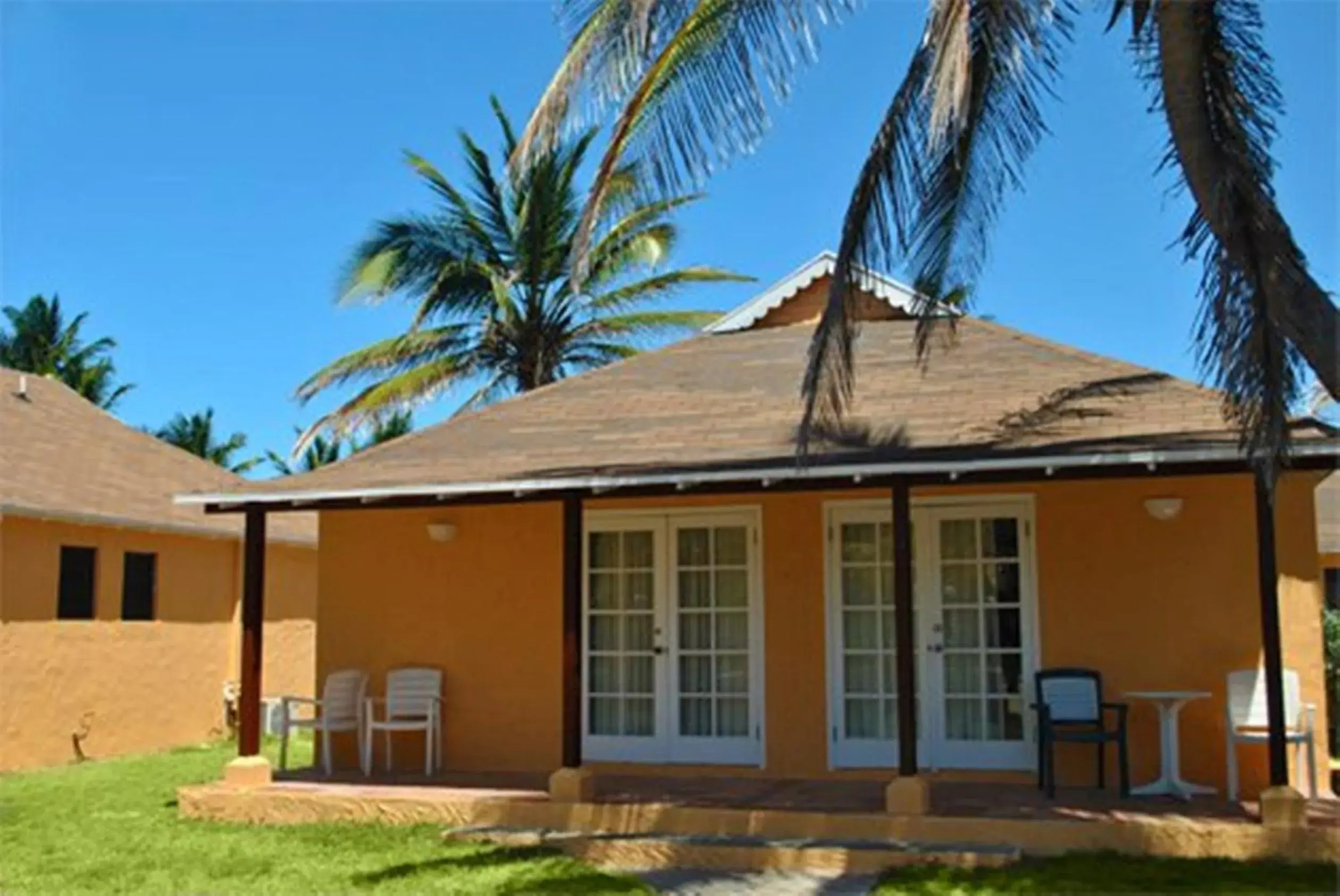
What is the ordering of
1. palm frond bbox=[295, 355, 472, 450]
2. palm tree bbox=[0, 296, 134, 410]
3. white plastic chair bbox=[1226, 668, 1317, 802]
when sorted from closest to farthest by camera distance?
white plastic chair bbox=[1226, 668, 1317, 802] < palm frond bbox=[295, 355, 472, 450] < palm tree bbox=[0, 296, 134, 410]

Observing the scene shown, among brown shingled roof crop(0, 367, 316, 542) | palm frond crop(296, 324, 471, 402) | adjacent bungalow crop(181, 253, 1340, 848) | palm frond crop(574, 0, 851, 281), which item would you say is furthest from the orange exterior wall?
palm frond crop(296, 324, 471, 402)

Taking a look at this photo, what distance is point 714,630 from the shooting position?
41.4 feet

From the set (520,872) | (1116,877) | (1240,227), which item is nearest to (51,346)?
(520,872)

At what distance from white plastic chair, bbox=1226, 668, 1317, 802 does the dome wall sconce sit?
1.37m

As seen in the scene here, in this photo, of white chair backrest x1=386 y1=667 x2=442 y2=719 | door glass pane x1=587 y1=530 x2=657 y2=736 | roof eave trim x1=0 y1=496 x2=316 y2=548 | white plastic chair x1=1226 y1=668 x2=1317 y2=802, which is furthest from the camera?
roof eave trim x1=0 y1=496 x2=316 y2=548

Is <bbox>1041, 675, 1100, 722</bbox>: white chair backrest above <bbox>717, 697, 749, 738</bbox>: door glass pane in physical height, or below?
above

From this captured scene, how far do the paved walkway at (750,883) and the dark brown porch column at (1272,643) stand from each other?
282cm

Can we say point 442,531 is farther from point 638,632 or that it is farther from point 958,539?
point 958,539

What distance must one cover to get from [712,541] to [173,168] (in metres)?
9.04

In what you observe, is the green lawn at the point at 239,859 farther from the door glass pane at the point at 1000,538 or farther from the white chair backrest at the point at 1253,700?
the white chair backrest at the point at 1253,700

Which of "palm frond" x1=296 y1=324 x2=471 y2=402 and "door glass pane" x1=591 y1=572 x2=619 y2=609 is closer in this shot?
"door glass pane" x1=591 y1=572 x2=619 y2=609

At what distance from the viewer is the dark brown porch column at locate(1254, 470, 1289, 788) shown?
9320 mm

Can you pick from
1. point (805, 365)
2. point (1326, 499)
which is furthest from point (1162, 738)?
point (1326, 499)

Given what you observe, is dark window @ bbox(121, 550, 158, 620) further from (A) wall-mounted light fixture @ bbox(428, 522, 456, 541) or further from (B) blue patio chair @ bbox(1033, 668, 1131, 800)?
(B) blue patio chair @ bbox(1033, 668, 1131, 800)
